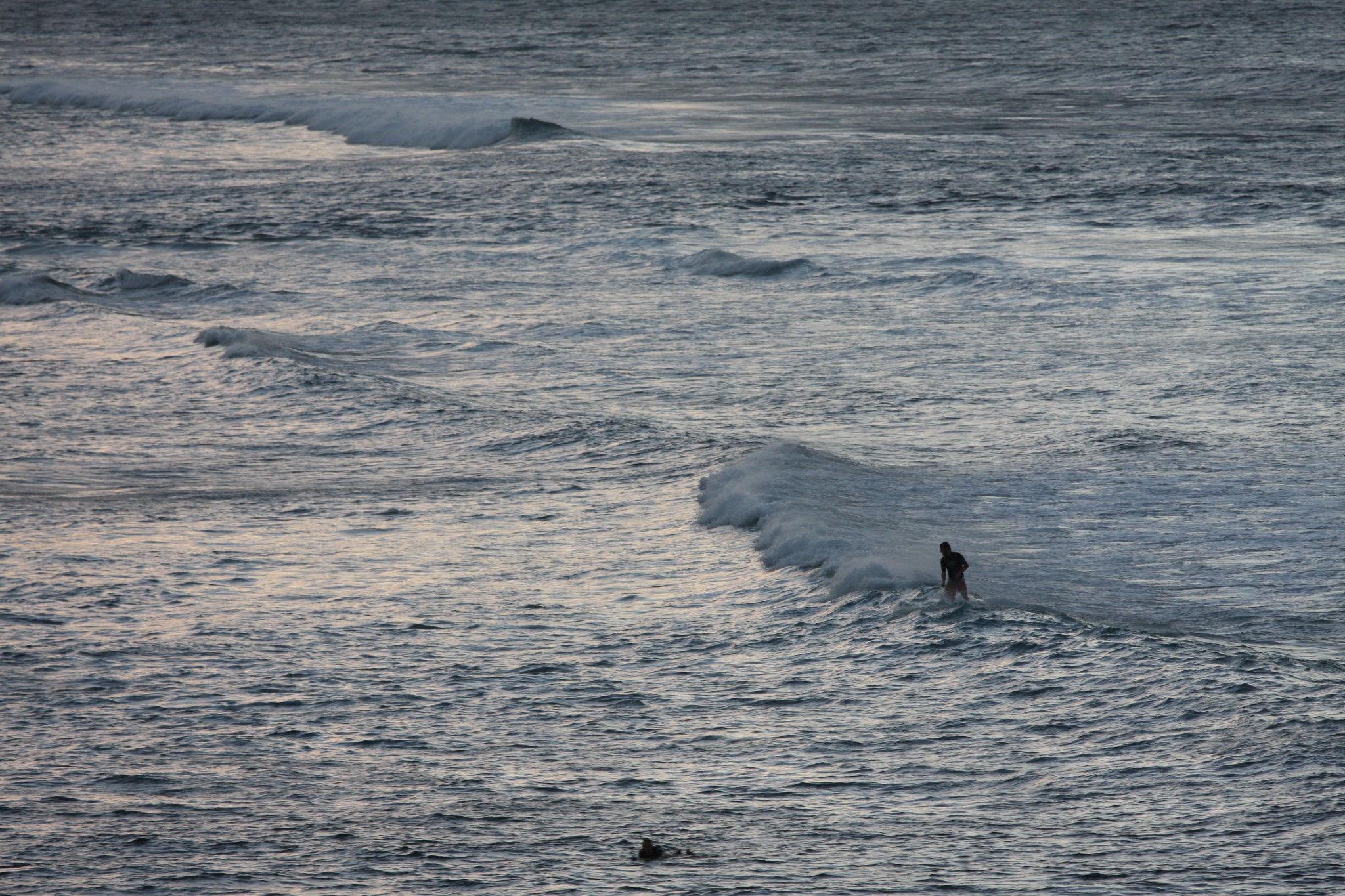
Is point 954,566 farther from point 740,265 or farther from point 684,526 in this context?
point 740,265

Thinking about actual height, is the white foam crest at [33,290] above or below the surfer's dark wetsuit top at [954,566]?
above

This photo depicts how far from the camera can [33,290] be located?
24.8 metres

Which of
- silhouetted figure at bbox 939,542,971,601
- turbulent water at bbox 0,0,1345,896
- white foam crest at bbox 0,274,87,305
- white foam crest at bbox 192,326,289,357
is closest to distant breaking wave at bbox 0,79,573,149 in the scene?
turbulent water at bbox 0,0,1345,896

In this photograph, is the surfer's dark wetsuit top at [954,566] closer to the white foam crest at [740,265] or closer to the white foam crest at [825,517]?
the white foam crest at [825,517]

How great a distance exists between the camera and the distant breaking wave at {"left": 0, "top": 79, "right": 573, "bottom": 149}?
4094cm

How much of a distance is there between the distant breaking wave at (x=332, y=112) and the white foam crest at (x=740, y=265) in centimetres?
1508

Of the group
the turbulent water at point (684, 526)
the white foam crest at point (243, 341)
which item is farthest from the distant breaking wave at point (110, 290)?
the white foam crest at point (243, 341)

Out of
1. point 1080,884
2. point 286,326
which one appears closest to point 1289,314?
point 286,326

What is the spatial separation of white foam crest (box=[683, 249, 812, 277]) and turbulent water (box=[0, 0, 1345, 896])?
0.33 ft

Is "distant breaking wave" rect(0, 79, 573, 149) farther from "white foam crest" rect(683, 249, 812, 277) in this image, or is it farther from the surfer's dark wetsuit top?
the surfer's dark wetsuit top

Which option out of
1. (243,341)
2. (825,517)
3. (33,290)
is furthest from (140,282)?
(825,517)

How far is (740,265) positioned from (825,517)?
1145cm

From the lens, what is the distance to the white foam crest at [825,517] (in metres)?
13.2

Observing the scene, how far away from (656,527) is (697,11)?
72795 millimetres
